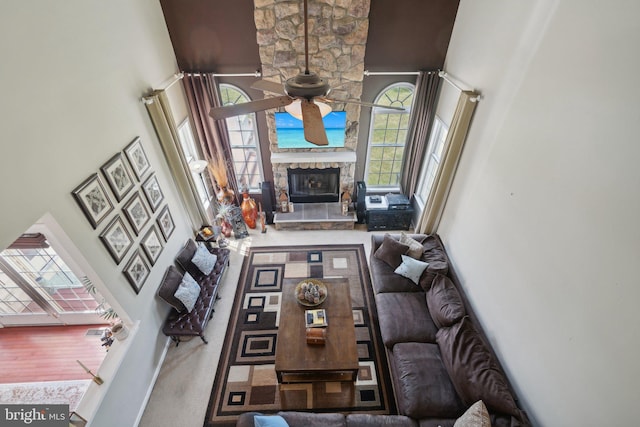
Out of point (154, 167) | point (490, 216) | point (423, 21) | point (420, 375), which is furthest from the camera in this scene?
point (423, 21)

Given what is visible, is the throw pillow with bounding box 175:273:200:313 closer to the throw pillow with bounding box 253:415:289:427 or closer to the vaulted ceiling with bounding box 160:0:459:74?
the throw pillow with bounding box 253:415:289:427

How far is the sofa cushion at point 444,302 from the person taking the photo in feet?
11.5

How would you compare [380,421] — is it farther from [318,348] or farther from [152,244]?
[152,244]

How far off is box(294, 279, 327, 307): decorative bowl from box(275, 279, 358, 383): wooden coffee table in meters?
0.07

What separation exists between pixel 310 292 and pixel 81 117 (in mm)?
3024

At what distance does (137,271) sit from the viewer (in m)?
3.41

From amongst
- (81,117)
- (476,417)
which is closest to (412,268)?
(476,417)

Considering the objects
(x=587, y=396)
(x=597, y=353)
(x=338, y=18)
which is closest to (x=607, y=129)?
(x=597, y=353)

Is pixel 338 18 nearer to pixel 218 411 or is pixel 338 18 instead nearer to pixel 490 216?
pixel 490 216

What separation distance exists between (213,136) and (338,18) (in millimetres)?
2648

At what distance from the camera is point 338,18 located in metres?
4.18

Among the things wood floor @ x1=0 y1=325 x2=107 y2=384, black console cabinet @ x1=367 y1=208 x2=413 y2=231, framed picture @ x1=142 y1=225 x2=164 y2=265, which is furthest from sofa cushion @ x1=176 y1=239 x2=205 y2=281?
black console cabinet @ x1=367 y1=208 x2=413 y2=231

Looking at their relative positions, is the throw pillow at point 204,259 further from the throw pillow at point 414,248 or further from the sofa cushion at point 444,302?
the sofa cushion at point 444,302

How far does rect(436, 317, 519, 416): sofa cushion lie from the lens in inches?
109
